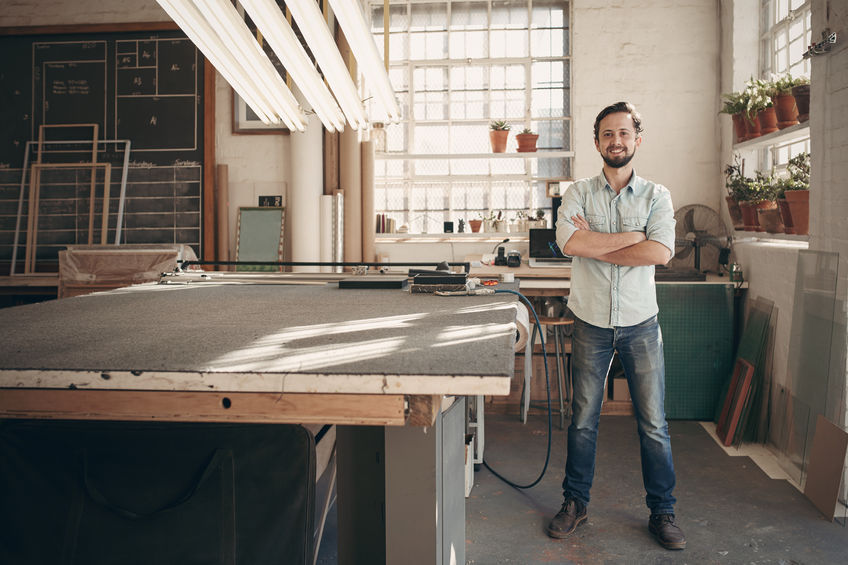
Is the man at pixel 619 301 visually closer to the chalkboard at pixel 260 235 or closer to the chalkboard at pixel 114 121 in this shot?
the chalkboard at pixel 260 235

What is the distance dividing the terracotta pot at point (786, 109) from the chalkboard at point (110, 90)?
4.33m

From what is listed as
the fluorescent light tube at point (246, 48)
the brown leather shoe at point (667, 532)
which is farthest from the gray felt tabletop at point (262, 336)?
the brown leather shoe at point (667, 532)

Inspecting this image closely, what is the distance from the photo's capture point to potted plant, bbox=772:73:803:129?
3898 millimetres

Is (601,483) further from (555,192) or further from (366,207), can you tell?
(366,207)

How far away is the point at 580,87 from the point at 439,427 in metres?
4.28

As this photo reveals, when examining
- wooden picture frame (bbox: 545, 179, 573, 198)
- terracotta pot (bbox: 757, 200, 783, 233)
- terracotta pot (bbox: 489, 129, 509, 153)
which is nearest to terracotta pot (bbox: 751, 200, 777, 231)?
terracotta pot (bbox: 757, 200, 783, 233)

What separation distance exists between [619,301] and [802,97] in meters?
1.88

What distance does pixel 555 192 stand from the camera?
538 centimetres

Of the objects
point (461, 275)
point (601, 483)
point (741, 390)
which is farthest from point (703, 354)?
point (461, 275)

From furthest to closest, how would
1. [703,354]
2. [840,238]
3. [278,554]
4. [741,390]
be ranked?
[703,354] → [741,390] → [840,238] → [278,554]

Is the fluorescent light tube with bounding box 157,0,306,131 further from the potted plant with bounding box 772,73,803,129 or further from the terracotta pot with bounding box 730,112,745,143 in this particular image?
the terracotta pot with bounding box 730,112,745,143

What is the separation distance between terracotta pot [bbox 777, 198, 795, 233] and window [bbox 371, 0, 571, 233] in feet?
6.74

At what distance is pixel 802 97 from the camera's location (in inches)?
146

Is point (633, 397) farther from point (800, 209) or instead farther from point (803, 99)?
point (803, 99)
